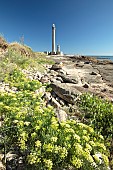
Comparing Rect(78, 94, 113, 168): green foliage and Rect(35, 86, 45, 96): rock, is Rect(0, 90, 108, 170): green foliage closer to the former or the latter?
Rect(78, 94, 113, 168): green foliage

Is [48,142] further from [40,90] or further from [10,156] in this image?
[40,90]

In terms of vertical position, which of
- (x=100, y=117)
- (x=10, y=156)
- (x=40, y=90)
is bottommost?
(x=10, y=156)

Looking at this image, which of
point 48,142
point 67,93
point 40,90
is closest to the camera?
point 48,142

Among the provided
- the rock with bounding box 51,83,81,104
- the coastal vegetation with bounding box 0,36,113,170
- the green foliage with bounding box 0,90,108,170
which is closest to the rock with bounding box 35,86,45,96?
the rock with bounding box 51,83,81,104

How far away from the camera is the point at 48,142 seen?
239 cm

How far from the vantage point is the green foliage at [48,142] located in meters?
2.28

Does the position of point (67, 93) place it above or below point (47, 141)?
above

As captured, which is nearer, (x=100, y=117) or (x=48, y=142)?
(x=48, y=142)

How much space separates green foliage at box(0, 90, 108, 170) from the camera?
228cm

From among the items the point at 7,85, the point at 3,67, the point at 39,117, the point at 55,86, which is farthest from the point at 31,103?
the point at 3,67

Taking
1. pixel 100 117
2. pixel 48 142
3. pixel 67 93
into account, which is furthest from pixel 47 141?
Answer: pixel 67 93

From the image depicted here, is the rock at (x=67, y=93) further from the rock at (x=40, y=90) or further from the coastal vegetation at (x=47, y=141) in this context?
the coastal vegetation at (x=47, y=141)

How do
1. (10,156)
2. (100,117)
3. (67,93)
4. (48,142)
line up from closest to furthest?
(48,142), (10,156), (100,117), (67,93)

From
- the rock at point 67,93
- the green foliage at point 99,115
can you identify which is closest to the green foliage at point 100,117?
the green foliage at point 99,115
